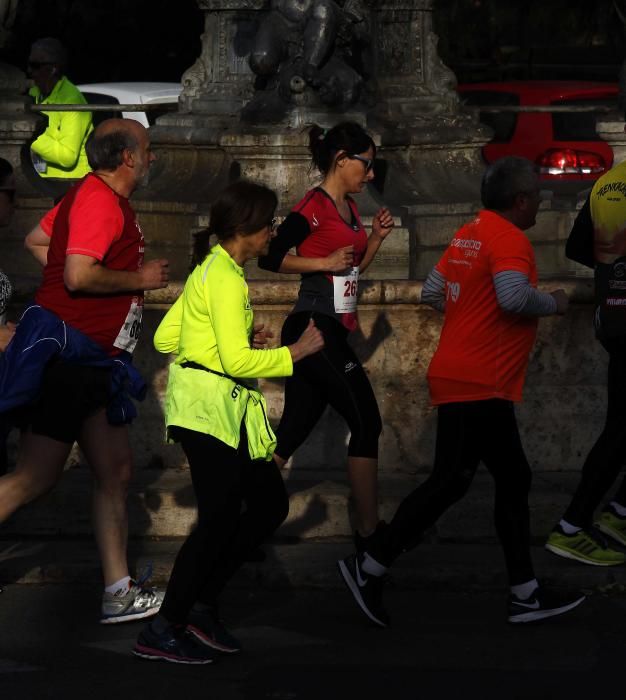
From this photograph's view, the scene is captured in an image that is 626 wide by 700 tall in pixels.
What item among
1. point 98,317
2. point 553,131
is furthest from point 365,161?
point 553,131

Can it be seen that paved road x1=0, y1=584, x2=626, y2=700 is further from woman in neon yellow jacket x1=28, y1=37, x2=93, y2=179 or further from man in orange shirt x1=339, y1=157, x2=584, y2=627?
woman in neon yellow jacket x1=28, y1=37, x2=93, y2=179

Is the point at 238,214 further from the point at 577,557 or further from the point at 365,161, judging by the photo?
the point at 577,557

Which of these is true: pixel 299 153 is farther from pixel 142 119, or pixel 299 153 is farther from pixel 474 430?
pixel 142 119

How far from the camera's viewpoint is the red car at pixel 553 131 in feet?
56.0

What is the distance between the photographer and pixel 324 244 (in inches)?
300

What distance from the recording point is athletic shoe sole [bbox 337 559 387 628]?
7000 mm

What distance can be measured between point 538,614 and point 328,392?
3.97ft

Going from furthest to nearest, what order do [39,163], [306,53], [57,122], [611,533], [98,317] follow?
[39,163], [57,122], [306,53], [611,533], [98,317]

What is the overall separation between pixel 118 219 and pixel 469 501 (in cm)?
206

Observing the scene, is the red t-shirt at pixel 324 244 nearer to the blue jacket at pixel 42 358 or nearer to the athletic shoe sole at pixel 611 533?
the blue jacket at pixel 42 358

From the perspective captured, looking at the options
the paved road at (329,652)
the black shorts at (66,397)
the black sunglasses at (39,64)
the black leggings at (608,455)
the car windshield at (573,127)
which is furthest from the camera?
the car windshield at (573,127)

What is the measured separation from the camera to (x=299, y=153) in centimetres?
1079


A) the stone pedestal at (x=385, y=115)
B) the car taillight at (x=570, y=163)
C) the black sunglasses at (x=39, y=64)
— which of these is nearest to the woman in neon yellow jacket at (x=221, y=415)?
the stone pedestal at (x=385, y=115)

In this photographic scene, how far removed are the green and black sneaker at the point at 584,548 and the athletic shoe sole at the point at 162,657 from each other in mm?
1773
